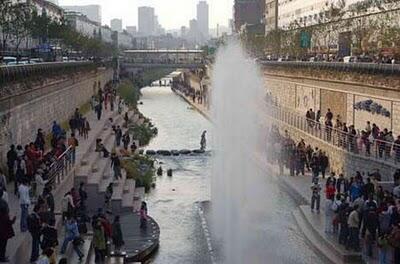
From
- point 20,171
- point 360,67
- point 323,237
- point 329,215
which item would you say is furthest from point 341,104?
point 20,171

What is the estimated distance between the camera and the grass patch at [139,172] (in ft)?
108

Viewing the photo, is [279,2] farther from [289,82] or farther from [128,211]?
[128,211]

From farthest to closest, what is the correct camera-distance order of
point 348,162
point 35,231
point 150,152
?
point 150,152 < point 348,162 < point 35,231

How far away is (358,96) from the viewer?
37781 mm

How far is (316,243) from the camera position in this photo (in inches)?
859

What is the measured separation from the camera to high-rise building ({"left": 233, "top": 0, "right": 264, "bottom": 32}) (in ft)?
612

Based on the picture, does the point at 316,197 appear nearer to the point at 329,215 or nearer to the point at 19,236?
the point at 329,215

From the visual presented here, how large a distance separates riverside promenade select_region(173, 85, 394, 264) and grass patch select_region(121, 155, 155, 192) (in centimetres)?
559

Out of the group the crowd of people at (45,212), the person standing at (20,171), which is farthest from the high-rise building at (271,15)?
the person standing at (20,171)

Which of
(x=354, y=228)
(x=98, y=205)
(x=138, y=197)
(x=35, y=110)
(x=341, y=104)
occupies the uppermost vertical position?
(x=35, y=110)

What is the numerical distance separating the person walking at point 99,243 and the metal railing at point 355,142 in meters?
11.8

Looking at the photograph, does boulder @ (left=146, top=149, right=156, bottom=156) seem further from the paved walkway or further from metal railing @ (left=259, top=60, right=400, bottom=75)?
the paved walkway

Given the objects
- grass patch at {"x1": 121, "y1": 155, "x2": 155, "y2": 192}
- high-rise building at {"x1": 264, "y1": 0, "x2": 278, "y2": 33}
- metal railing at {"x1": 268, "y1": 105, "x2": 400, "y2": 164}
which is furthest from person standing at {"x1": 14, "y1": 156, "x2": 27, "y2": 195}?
high-rise building at {"x1": 264, "y1": 0, "x2": 278, "y2": 33}

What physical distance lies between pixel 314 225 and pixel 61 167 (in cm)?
802
